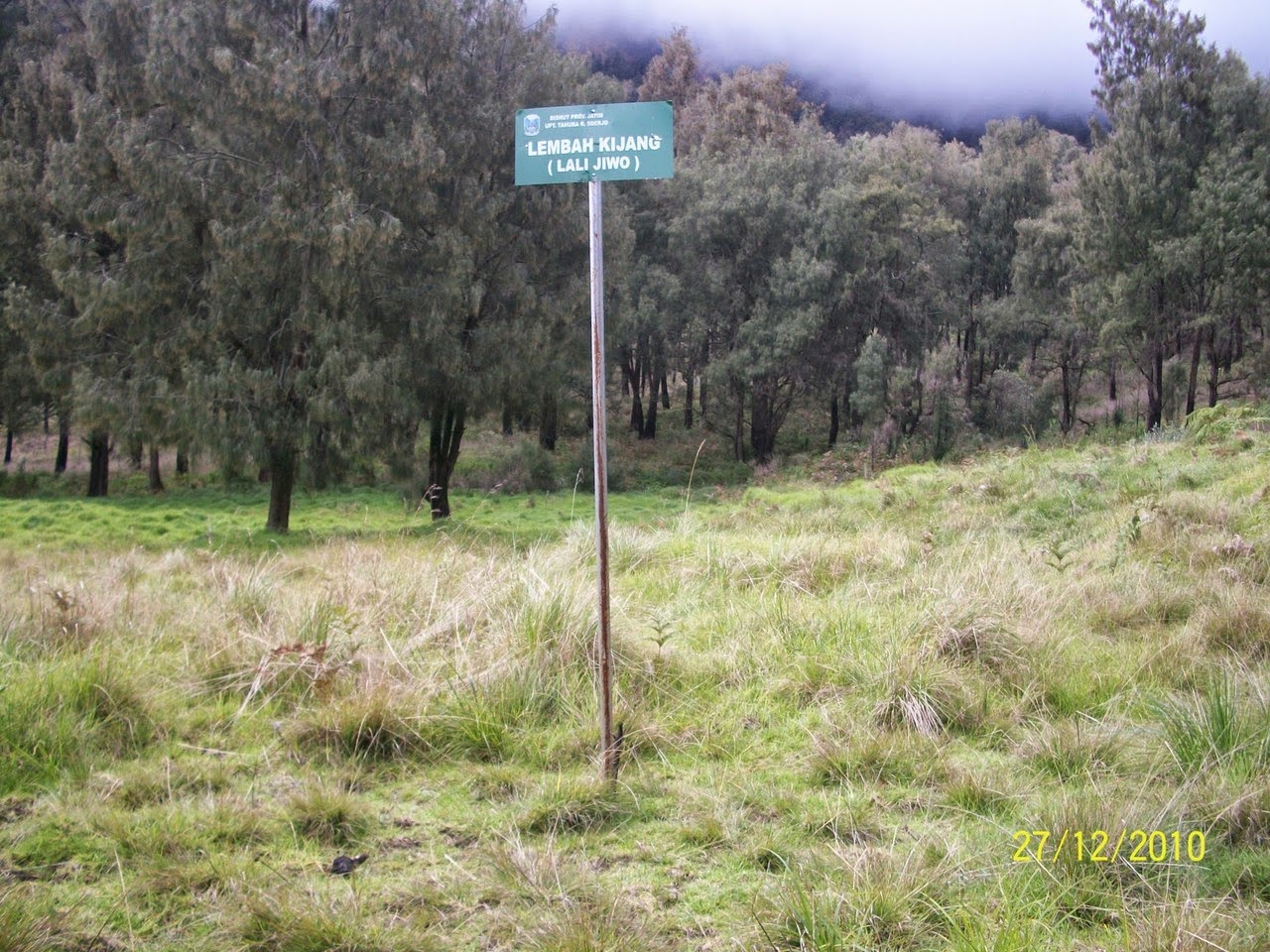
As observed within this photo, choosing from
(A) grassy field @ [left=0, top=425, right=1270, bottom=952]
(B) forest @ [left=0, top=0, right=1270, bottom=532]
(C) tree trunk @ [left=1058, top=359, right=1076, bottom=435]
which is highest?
(B) forest @ [left=0, top=0, right=1270, bottom=532]

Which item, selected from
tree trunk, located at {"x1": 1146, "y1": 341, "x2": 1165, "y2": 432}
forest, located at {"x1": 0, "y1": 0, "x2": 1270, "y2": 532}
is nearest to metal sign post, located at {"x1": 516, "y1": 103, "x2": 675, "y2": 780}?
forest, located at {"x1": 0, "y1": 0, "x2": 1270, "y2": 532}

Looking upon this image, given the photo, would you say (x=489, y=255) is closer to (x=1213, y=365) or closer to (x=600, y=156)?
(x=600, y=156)

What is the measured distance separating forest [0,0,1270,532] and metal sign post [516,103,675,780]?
12.7m

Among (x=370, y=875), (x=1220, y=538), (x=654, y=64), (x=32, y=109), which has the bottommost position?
(x=370, y=875)

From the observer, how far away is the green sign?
3951mm

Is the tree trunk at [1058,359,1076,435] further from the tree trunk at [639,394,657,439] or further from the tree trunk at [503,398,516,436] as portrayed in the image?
the tree trunk at [503,398,516,436]

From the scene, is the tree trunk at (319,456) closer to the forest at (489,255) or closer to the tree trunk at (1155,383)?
the forest at (489,255)

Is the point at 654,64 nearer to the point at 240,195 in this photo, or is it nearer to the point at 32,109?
the point at 32,109

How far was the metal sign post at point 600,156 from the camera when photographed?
3920 millimetres

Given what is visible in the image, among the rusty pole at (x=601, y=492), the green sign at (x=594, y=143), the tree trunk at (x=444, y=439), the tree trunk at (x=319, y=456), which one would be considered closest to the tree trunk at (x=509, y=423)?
the tree trunk at (x=444, y=439)

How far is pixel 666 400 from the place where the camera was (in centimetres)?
4491

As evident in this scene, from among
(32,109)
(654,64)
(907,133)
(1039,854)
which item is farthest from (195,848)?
(654,64)

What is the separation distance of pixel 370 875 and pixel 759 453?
1260 inches
